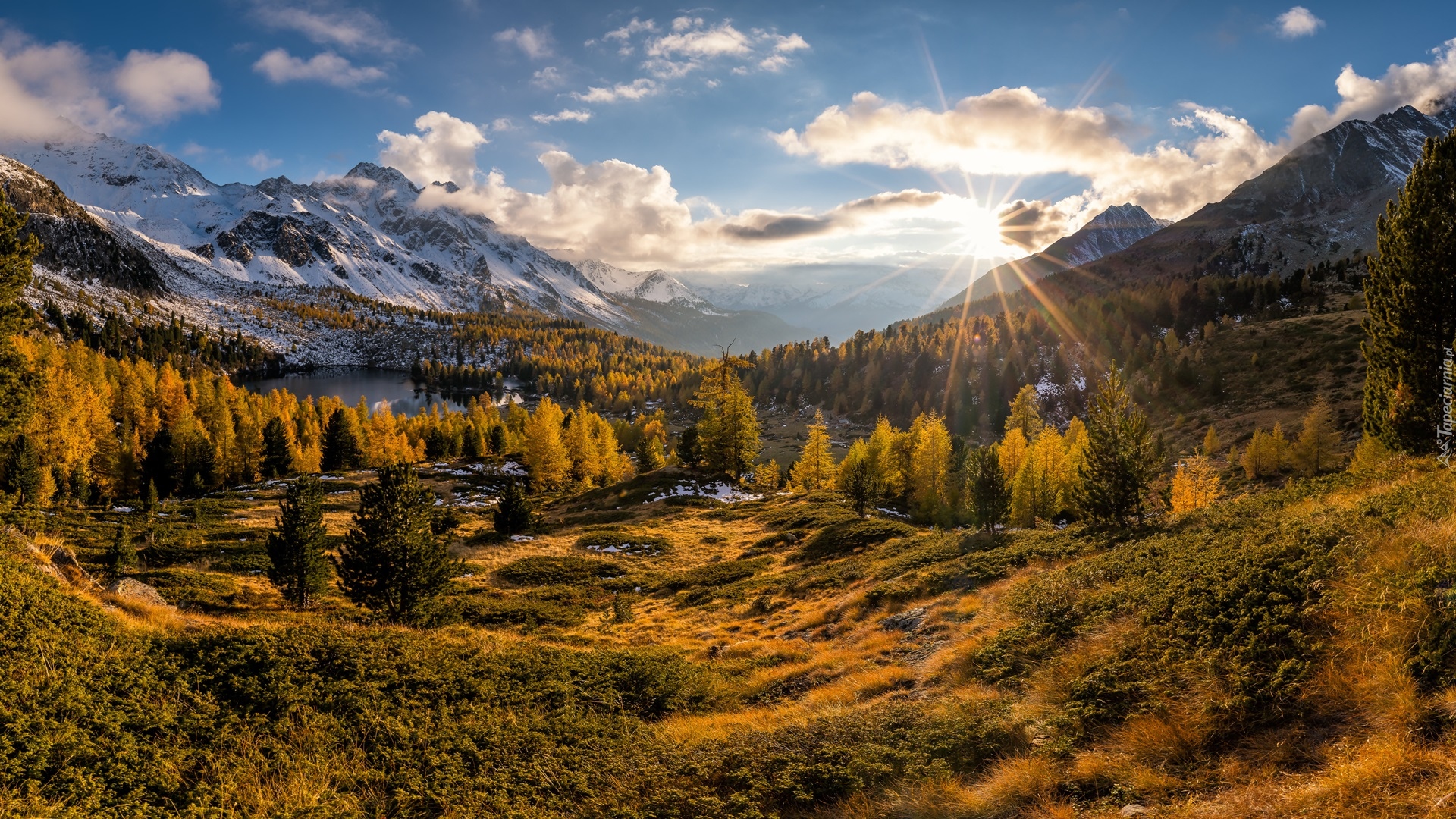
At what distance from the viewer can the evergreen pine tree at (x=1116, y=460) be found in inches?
1069

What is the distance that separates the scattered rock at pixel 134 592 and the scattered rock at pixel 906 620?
2378cm

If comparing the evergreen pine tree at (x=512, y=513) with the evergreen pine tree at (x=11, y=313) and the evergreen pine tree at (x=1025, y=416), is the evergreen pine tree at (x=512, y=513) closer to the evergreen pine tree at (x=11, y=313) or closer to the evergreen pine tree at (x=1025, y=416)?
the evergreen pine tree at (x=11, y=313)

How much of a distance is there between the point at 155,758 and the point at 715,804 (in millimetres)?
8685

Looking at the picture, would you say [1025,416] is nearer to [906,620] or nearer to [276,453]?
[906,620]

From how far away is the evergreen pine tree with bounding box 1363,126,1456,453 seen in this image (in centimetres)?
1961

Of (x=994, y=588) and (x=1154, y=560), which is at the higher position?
(x=1154, y=560)

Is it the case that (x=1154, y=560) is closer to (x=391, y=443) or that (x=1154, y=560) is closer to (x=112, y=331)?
(x=391, y=443)

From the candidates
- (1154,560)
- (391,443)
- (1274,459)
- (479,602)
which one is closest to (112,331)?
(391,443)

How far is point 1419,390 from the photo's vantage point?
2053 cm

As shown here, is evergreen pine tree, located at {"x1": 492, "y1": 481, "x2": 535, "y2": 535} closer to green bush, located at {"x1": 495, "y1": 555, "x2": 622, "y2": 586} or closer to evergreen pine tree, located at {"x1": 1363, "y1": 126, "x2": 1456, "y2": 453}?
green bush, located at {"x1": 495, "y1": 555, "x2": 622, "y2": 586}

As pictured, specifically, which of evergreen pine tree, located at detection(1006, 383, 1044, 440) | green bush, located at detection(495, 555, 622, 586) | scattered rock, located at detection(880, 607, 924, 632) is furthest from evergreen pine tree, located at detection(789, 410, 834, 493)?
scattered rock, located at detection(880, 607, 924, 632)

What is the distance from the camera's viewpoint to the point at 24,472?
41188 mm

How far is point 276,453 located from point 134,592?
73.7m

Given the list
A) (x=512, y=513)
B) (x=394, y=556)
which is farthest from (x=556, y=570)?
(x=394, y=556)
